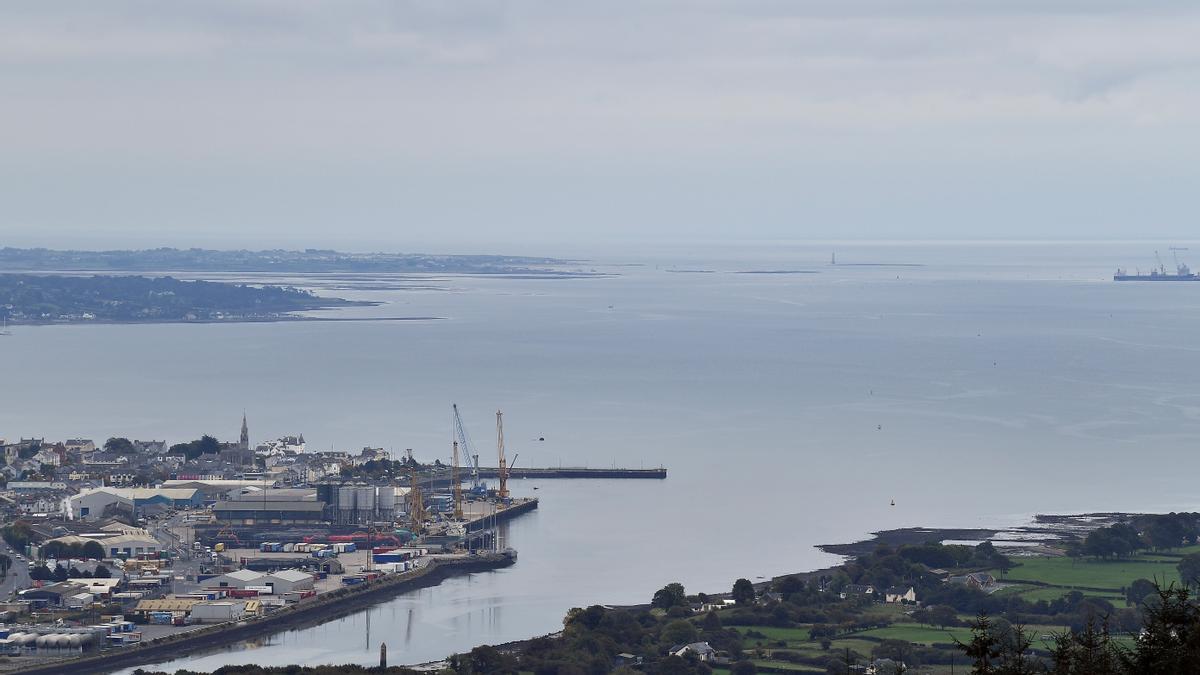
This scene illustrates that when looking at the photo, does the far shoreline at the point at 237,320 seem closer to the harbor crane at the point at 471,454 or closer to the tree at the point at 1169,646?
the harbor crane at the point at 471,454

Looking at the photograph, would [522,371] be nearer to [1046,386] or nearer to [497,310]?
[1046,386]

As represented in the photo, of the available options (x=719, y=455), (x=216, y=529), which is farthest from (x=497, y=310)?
(x=216, y=529)

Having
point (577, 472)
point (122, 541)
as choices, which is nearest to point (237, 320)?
point (577, 472)

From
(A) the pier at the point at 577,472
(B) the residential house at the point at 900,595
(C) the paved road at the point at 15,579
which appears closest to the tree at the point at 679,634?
(B) the residential house at the point at 900,595

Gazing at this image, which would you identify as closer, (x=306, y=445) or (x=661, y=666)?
(x=661, y=666)

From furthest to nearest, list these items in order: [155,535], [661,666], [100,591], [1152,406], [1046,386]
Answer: [1046,386], [1152,406], [155,535], [100,591], [661,666]

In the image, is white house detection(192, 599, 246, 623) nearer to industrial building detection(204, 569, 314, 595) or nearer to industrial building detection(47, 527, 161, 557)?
industrial building detection(204, 569, 314, 595)
